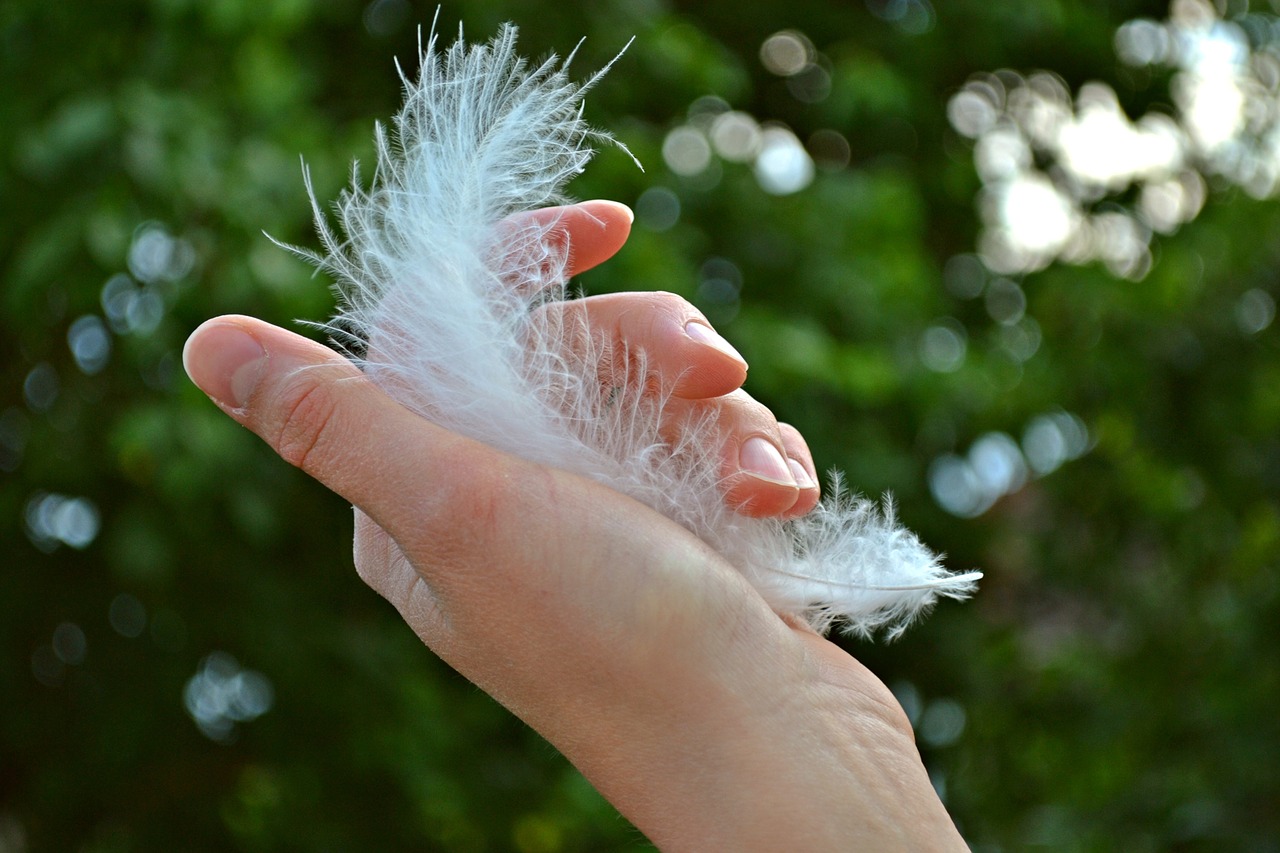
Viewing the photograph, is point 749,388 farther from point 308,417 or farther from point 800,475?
point 308,417

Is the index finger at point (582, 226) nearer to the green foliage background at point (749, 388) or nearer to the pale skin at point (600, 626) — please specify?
the pale skin at point (600, 626)

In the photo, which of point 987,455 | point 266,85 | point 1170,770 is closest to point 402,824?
point 266,85

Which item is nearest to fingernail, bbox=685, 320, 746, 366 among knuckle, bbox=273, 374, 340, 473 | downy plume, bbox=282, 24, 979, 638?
downy plume, bbox=282, 24, 979, 638

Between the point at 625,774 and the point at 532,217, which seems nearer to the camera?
the point at 625,774

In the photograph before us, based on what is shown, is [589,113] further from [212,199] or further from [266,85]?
[212,199]

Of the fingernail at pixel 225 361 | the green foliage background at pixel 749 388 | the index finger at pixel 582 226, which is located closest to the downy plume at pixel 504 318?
the index finger at pixel 582 226

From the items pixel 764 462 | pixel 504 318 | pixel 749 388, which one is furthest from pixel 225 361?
pixel 749 388
